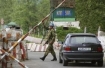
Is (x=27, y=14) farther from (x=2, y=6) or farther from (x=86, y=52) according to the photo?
(x=86, y=52)

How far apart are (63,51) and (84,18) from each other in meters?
14.1

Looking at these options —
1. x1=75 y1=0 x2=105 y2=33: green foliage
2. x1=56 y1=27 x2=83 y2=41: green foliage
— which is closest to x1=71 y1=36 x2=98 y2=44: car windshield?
x1=75 y1=0 x2=105 y2=33: green foliage

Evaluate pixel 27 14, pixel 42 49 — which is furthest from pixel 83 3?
pixel 27 14

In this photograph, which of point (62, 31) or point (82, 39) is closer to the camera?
point (82, 39)

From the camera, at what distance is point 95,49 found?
17.8 metres

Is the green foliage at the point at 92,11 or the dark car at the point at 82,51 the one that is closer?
the dark car at the point at 82,51

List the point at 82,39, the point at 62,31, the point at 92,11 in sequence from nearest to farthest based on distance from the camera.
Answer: the point at 82,39 < the point at 92,11 < the point at 62,31

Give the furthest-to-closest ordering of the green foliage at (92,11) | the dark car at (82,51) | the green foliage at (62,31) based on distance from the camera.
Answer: the green foliage at (62,31) → the green foliage at (92,11) → the dark car at (82,51)

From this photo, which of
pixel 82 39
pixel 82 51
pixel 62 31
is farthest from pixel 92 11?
pixel 62 31

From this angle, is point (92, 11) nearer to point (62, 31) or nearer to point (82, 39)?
point (82, 39)

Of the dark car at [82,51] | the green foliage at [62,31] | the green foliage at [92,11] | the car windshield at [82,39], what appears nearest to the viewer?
the dark car at [82,51]

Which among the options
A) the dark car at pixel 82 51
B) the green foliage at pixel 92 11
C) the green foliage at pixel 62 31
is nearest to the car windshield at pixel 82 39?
the dark car at pixel 82 51

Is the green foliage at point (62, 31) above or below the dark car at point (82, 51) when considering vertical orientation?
below

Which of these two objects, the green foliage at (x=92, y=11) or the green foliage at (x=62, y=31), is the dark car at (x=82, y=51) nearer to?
the green foliage at (x=92, y=11)
